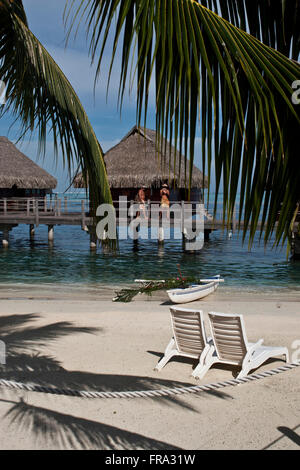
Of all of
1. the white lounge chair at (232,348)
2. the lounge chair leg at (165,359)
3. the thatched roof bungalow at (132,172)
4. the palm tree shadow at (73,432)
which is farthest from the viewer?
the thatched roof bungalow at (132,172)

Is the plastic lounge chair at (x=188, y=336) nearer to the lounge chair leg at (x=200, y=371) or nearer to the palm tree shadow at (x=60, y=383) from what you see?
the lounge chair leg at (x=200, y=371)

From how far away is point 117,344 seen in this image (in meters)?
7.60

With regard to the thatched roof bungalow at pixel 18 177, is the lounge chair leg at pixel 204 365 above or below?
below

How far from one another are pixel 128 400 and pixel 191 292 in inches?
293

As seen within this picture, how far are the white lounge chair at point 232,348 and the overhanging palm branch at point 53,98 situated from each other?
10.8 feet

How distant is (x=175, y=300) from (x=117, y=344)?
478cm

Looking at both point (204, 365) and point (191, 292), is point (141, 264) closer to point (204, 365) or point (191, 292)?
point (191, 292)

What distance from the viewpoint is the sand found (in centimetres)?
423

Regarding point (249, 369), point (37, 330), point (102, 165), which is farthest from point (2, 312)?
point (102, 165)

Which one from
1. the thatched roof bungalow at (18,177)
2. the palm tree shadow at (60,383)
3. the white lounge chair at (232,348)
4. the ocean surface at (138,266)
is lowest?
the ocean surface at (138,266)

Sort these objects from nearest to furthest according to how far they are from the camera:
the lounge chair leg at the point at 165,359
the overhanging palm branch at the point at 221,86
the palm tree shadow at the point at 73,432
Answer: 1. the overhanging palm branch at the point at 221,86
2. the palm tree shadow at the point at 73,432
3. the lounge chair leg at the point at 165,359

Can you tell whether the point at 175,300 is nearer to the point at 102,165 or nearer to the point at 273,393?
the point at 273,393

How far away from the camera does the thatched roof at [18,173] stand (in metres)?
30.5

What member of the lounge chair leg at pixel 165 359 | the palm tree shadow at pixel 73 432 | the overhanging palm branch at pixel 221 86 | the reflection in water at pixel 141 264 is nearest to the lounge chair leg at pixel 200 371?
the lounge chair leg at pixel 165 359
